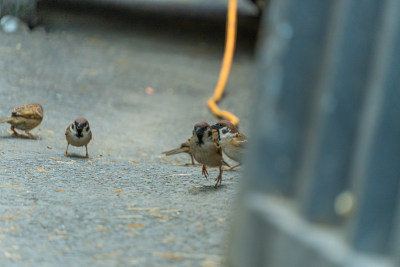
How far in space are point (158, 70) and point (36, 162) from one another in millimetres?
6191

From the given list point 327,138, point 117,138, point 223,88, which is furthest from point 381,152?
point 223,88

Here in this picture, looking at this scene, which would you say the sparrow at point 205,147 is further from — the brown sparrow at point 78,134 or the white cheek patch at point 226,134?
the brown sparrow at point 78,134

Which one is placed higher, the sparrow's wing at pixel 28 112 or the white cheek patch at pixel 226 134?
the white cheek patch at pixel 226 134

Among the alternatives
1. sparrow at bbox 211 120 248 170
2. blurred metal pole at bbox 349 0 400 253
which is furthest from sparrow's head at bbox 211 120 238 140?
blurred metal pole at bbox 349 0 400 253

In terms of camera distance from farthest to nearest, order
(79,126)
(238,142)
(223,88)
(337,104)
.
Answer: (223,88)
(79,126)
(238,142)
(337,104)

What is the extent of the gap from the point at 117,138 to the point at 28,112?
1.20 m

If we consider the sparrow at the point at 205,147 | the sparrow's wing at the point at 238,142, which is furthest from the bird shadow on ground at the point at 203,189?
the sparrow's wing at the point at 238,142

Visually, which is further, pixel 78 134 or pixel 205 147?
pixel 78 134

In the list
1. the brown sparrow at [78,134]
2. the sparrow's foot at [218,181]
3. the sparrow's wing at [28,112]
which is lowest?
the sparrow's foot at [218,181]

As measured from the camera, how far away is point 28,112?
7340 millimetres

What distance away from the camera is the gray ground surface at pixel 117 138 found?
361 centimetres

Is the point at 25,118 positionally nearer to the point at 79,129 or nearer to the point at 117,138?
the point at 79,129

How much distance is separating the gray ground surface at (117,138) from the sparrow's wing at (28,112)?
0.29m

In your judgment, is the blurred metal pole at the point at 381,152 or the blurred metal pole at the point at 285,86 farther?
the blurred metal pole at the point at 285,86
